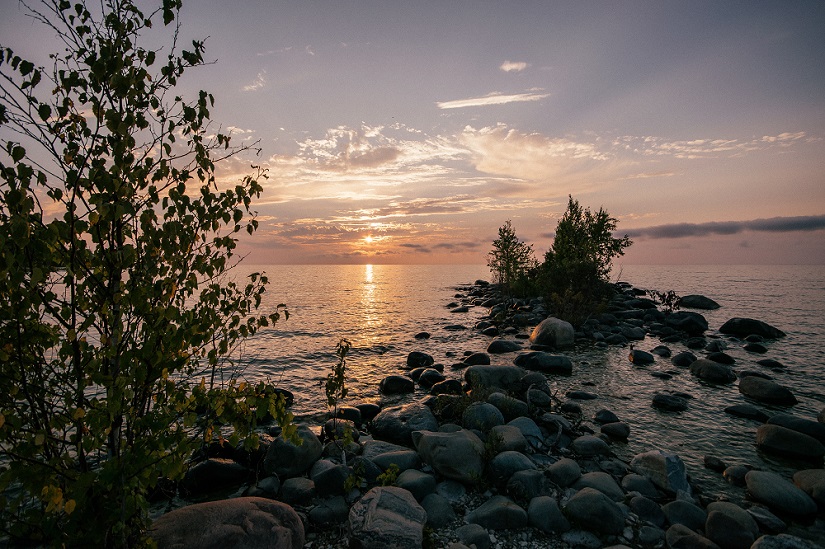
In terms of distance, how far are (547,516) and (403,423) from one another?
4.56m

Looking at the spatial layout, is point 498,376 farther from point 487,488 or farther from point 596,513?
point 596,513

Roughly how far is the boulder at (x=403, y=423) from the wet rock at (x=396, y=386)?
3674 millimetres

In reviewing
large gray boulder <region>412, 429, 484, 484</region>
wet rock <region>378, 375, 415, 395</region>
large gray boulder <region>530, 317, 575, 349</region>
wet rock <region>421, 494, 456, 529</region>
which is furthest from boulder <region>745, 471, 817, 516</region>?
large gray boulder <region>530, 317, 575, 349</region>

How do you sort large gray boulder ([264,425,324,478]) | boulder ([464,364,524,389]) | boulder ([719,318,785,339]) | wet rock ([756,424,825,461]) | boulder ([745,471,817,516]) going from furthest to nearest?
boulder ([719,318,785,339]), boulder ([464,364,524,389]), wet rock ([756,424,825,461]), large gray boulder ([264,425,324,478]), boulder ([745,471,817,516])

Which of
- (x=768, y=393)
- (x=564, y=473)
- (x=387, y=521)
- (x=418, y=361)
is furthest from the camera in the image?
(x=418, y=361)

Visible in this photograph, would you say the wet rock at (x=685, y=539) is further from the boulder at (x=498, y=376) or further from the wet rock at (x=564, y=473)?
the boulder at (x=498, y=376)

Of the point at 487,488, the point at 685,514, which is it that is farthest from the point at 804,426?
the point at 487,488

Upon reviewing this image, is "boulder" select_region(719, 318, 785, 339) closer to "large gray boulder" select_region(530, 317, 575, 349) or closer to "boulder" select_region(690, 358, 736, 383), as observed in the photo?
"boulder" select_region(690, 358, 736, 383)

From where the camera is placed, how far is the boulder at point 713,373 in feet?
49.6

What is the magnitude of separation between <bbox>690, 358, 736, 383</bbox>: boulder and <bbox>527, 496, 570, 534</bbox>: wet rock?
13.2 metres

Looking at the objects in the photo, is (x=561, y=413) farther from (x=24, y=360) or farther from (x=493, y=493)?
(x=24, y=360)

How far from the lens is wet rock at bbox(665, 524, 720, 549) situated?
554cm

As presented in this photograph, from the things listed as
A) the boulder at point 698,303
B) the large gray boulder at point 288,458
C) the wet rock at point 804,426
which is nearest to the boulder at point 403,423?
the large gray boulder at point 288,458

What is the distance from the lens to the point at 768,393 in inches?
508
